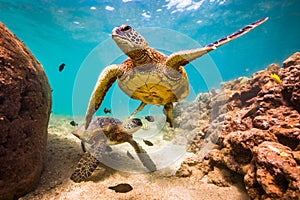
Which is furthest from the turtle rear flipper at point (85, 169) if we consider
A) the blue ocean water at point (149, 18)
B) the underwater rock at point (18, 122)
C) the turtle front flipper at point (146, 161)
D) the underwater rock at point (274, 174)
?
the blue ocean water at point (149, 18)

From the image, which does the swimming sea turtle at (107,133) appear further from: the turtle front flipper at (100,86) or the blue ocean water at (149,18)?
the blue ocean water at (149,18)

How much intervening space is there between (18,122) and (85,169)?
148cm

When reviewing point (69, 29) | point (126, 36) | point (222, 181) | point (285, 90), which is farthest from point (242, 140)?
point (69, 29)

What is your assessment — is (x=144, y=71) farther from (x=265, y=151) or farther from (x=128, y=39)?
(x=265, y=151)

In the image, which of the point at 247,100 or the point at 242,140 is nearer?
the point at 242,140

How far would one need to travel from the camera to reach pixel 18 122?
2771 mm

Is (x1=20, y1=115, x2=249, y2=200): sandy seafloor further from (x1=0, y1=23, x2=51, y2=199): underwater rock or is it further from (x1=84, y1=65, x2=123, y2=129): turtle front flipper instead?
(x1=84, y1=65, x2=123, y2=129): turtle front flipper

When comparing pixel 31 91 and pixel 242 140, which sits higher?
pixel 31 91

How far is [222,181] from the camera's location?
11.0 feet

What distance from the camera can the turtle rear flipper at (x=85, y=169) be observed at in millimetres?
3293

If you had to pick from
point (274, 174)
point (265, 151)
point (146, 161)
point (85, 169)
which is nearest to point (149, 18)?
point (146, 161)

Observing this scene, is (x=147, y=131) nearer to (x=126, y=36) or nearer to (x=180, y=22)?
(x=126, y=36)

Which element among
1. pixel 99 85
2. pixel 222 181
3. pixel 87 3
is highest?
pixel 87 3

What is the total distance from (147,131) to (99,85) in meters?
6.76
